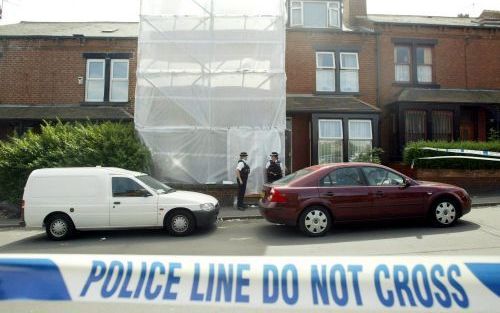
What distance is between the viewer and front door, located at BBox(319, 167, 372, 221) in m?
7.36

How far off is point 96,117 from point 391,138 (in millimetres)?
12180

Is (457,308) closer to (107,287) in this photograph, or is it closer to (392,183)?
(107,287)

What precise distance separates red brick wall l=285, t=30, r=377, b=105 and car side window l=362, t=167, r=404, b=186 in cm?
883

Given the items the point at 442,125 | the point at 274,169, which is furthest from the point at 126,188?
the point at 442,125

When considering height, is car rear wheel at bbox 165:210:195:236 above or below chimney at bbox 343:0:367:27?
below

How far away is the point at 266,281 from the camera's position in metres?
2.46

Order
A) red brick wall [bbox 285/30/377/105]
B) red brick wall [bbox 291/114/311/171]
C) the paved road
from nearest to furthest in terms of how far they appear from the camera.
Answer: the paved road < red brick wall [bbox 291/114/311/171] < red brick wall [bbox 285/30/377/105]

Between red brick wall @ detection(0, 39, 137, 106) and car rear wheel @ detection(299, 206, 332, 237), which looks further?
red brick wall @ detection(0, 39, 137, 106)

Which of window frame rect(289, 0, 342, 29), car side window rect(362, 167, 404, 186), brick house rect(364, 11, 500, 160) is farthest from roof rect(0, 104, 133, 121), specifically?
brick house rect(364, 11, 500, 160)

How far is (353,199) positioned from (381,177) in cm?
84

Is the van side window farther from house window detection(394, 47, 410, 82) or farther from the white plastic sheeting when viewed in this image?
house window detection(394, 47, 410, 82)

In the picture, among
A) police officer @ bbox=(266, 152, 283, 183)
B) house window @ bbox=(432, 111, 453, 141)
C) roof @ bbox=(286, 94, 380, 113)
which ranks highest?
roof @ bbox=(286, 94, 380, 113)

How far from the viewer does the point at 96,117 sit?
576 inches

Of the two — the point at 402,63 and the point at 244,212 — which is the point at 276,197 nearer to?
the point at 244,212
